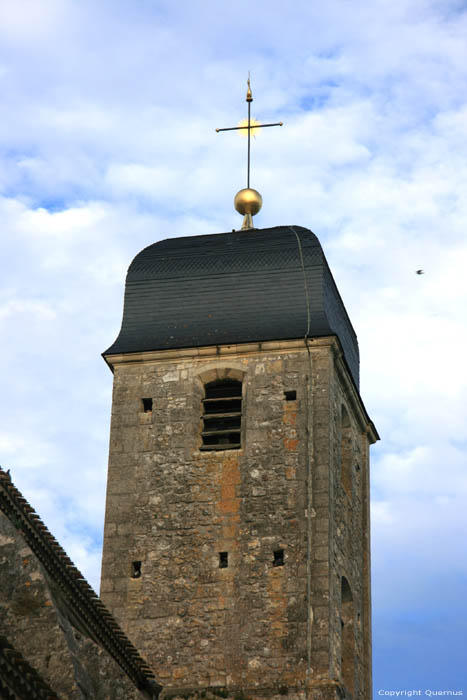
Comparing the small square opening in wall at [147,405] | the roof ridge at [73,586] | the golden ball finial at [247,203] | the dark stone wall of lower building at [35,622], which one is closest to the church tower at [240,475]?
the small square opening in wall at [147,405]

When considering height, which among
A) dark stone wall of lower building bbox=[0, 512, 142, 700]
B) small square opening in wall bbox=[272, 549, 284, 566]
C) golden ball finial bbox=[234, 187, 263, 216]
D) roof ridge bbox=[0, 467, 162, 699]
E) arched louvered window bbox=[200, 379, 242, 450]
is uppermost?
golden ball finial bbox=[234, 187, 263, 216]

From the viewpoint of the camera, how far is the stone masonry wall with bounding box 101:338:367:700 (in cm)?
2608

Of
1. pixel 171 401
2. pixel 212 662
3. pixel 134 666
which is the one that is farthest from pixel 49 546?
pixel 171 401

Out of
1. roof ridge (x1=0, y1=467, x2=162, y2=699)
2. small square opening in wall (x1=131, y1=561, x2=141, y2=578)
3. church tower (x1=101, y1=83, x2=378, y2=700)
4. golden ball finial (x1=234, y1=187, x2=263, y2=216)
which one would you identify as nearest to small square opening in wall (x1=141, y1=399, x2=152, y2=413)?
church tower (x1=101, y1=83, x2=378, y2=700)

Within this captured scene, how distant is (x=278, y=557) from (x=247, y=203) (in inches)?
300

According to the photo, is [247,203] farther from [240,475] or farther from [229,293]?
[240,475]

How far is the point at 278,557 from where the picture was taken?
2670 cm

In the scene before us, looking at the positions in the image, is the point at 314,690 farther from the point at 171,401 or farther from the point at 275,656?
the point at 171,401

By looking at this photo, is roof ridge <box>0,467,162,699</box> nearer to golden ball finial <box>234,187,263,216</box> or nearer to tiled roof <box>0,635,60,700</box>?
tiled roof <box>0,635,60,700</box>

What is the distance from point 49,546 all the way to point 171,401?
25.7 feet

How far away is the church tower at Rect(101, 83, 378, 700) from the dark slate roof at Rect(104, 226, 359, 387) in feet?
0.09

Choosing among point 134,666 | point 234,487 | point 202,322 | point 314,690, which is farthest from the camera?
point 202,322

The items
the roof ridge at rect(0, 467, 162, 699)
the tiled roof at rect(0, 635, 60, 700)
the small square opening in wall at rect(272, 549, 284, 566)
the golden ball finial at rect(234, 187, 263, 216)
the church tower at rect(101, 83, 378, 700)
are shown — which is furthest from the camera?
the golden ball finial at rect(234, 187, 263, 216)

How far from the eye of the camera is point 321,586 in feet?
86.6
